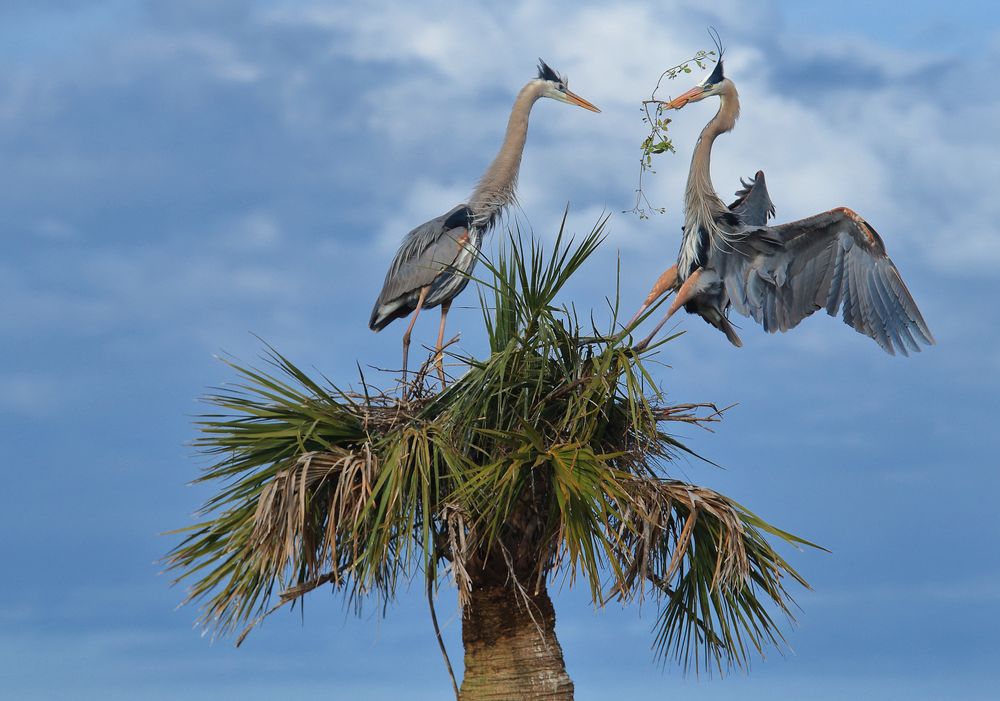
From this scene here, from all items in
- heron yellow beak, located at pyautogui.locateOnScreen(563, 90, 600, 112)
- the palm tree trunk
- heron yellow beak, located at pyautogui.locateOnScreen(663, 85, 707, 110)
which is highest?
heron yellow beak, located at pyautogui.locateOnScreen(563, 90, 600, 112)

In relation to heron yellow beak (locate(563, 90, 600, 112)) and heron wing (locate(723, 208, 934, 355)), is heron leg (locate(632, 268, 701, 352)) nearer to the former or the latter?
heron wing (locate(723, 208, 934, 355))

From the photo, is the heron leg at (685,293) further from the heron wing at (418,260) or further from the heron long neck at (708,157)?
the heron wing at (418,260)

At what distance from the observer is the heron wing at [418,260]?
11.3 metres

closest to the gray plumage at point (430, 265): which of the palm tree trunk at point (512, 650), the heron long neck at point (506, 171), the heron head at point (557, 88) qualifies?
the heron long neck at point (506, 171)

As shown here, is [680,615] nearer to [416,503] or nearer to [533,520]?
[533,520]

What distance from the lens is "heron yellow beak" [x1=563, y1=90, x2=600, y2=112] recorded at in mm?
12094

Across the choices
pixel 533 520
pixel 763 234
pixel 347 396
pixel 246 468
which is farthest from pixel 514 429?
pixel 763 234

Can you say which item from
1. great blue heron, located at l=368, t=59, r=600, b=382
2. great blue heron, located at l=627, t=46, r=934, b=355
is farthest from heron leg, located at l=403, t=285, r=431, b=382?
great blue heron, located at l=627, t=46, r=934, b=355

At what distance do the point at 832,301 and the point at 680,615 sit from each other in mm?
3543

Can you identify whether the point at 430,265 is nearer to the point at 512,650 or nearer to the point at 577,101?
the point at 577,101

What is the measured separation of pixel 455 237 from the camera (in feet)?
37.7

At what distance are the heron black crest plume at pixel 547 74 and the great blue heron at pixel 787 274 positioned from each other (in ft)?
5.59

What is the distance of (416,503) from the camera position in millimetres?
7430

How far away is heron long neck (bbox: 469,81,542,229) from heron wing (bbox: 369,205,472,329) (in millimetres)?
204
